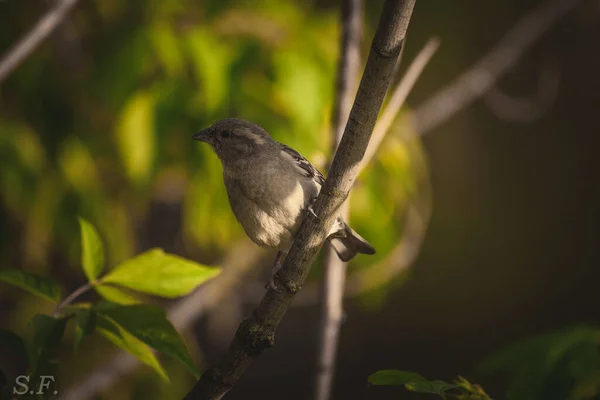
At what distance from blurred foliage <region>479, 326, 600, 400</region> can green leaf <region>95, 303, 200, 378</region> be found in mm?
1058

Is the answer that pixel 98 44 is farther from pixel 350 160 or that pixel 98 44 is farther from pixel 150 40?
pixel 350 160

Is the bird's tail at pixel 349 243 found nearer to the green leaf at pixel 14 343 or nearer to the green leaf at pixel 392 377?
the green leaf at pixel 392 377

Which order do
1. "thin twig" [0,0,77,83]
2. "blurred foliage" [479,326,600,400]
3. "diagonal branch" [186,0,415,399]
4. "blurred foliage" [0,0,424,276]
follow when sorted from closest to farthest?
1. "diagonal branch" [186,0,415,399]
2. "blurred foliage" [479,326,600,400]
3. "thin twig" [0,0,77,83]
4. "blurred foliage" [0,0,424,276]

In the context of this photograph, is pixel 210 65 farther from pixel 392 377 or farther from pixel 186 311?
pixel 392 377

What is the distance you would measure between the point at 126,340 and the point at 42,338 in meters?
0.23

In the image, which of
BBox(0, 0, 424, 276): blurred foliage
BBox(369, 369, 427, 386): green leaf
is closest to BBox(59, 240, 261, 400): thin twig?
BBox(0, 0, 424, 276): blurred foliage

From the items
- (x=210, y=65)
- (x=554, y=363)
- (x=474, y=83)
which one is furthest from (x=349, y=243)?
(x=474, y=83)

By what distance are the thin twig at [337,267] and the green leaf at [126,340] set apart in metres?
0.88

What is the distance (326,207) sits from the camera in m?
1.84

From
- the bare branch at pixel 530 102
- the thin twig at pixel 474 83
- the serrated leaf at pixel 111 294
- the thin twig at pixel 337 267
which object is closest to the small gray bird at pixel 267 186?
the thin twig at pixel 337 267

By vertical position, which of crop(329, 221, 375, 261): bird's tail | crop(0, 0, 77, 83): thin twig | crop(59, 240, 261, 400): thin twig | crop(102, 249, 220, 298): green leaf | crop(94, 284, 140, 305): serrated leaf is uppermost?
crop(0, 0, 77, 83): thin twig

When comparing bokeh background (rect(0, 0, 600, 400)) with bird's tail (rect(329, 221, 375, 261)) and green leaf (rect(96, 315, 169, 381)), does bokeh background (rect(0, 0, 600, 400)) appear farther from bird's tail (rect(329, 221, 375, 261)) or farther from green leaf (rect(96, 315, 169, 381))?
green leaf (rect(96, 315, 169, 381))

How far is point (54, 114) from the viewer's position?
3719 millimetres

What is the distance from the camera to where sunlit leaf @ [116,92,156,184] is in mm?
3236
